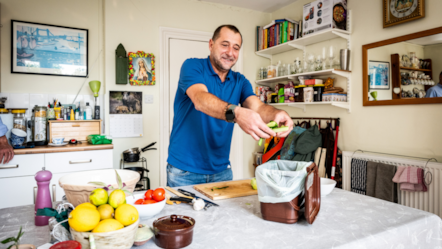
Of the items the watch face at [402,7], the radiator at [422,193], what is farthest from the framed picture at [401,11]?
the radiator at [422,193]

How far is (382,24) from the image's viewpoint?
2.72m

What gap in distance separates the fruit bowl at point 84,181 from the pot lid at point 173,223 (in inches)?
9.5

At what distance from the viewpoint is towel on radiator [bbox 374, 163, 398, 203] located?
2.46m

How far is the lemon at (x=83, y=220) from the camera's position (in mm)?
709

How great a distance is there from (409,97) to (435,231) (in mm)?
1722

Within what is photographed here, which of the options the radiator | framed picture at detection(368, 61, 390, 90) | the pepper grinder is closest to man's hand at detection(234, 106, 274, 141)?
the pepper grinder

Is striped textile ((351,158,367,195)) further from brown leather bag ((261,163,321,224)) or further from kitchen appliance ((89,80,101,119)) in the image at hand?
kitchen appliance ((89,80,101,119))

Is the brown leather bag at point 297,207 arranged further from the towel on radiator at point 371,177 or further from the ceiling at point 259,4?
the ceiling at point 259,4

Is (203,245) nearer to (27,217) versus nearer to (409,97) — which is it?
(27,217)

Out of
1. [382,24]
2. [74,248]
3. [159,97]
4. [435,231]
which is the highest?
[382,24]

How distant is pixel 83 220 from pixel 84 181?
0.51 meters

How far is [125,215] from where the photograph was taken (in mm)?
762

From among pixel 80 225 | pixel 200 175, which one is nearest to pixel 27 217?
pixel 80 225

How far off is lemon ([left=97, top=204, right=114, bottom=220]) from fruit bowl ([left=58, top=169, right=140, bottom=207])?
0.58ft
